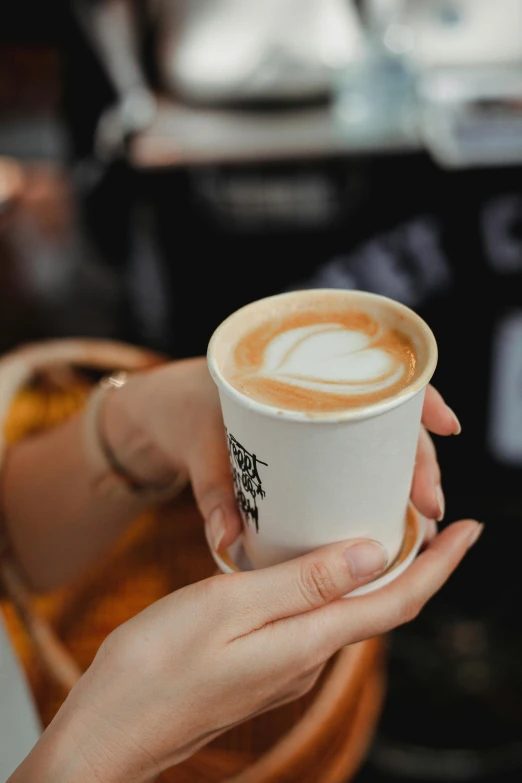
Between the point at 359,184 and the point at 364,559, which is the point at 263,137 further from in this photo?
the point at 364,559

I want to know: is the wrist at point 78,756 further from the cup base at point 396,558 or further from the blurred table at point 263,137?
the blurred table at point 263,137

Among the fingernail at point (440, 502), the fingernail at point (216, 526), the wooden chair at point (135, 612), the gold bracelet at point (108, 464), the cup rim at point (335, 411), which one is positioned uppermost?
the cup rim at point (335, 411)

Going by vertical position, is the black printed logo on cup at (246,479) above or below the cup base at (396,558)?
above

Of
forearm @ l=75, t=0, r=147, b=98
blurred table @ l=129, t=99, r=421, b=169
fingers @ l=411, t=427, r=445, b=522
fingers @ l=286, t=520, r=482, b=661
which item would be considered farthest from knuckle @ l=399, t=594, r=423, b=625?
forearm @ l=75, t=0, r=147, b=98

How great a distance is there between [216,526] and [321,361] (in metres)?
0.21

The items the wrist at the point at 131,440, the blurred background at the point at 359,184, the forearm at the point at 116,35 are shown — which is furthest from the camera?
the forearm at the point at 116,35

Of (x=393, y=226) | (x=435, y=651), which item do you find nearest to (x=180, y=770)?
(x=435, y=651)

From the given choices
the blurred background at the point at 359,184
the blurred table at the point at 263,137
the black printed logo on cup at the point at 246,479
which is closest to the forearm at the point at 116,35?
the blurred background at the point at 359,184

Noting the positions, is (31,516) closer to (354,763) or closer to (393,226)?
(354,763)

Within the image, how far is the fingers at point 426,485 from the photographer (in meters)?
0.74

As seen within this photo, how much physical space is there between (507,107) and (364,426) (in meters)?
1.59

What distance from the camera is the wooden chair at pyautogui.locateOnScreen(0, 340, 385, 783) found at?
80cm

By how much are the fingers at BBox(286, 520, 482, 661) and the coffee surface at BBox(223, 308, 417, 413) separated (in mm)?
196

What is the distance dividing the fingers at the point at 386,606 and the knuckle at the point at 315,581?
0.03 metres
